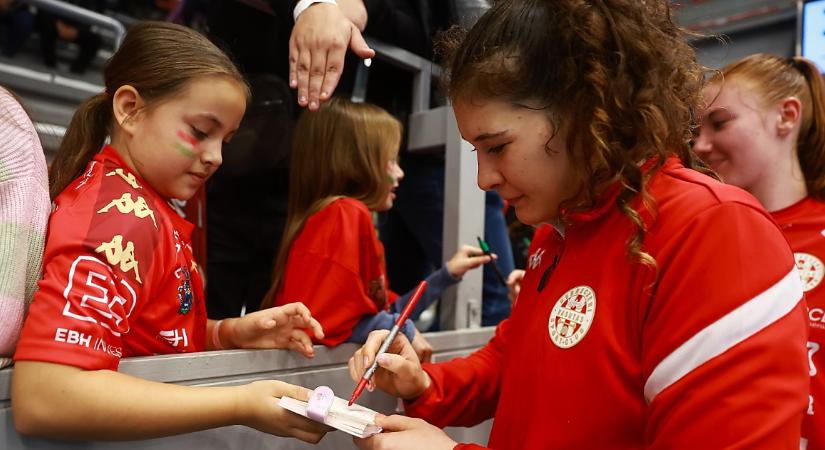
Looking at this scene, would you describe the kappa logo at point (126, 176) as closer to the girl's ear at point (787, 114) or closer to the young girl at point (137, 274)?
the young girl at point (137, 274)

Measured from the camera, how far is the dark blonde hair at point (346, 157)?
1.50 metres

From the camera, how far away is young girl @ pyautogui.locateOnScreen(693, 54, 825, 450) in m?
1.34

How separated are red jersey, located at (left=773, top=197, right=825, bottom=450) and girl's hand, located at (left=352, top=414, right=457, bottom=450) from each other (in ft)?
2.37

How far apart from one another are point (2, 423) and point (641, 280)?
762mm

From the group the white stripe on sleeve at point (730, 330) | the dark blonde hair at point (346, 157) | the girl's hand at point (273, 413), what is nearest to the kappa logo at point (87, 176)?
the girl's hand at point (273, 413)

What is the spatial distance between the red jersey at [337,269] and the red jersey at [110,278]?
338mm

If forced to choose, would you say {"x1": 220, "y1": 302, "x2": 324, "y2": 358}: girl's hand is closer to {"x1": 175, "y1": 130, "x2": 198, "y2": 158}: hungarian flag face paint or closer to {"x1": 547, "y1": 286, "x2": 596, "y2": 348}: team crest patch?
{"x1": 175, "y1": 130, "x2": 198, "y2": 158}: hungarian flag face paint

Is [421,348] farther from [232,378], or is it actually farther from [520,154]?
[520,154]

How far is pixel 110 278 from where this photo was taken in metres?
0.74

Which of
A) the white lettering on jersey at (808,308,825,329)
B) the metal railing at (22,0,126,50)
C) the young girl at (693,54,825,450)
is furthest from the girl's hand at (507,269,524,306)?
the metal railing at (22,0,126,50)

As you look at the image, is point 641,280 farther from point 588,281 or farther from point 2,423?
point 2,423

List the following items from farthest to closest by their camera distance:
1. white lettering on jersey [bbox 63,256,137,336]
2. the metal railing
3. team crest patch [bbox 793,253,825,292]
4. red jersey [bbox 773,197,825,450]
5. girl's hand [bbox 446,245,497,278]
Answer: the metal railing, girl's hand [bbox 446,245,497,278], team crest patch [bbox 793,253,825,292], red jersey [bbox 773,197,825,450], white lettering on jersey [bbox 63,256,137,336]

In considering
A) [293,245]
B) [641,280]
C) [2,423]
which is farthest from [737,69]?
[2,423]

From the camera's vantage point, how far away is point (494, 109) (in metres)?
0.77
